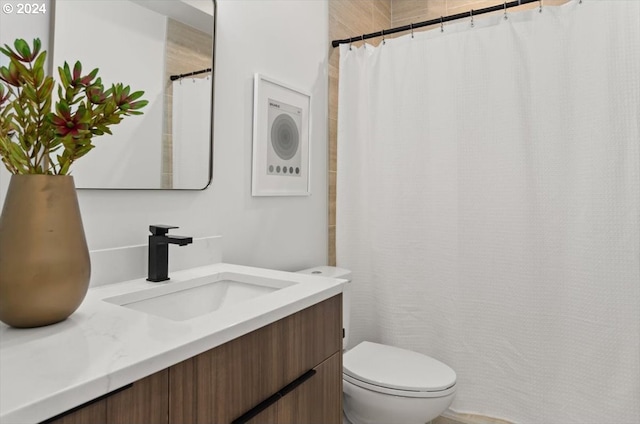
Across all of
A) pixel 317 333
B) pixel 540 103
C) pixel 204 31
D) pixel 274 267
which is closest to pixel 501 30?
pixel 540 103

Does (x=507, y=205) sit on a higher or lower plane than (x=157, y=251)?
higher

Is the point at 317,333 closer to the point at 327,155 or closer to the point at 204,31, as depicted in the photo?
the point at 204,31

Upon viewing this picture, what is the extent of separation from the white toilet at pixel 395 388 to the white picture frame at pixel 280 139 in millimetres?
589

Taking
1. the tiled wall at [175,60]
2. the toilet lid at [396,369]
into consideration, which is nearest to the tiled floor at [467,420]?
the toilet lid at [396,369]

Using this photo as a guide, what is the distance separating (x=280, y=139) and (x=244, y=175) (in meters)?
0.29

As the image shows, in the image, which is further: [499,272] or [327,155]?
[327,155]

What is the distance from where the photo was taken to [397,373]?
1.58m

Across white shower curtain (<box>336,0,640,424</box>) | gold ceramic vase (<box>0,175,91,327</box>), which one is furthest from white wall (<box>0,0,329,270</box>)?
gold ceramic vase (<box>0,175,91,327</box>)

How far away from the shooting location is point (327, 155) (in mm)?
2184

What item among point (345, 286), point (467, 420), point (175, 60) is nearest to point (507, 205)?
point (345, 286)

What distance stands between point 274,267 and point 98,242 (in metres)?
0.80

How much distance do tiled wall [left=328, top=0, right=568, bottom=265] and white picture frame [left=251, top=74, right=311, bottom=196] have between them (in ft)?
0.87

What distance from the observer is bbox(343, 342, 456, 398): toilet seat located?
148cm

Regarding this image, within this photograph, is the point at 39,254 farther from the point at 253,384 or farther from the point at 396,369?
the point at 396,369
